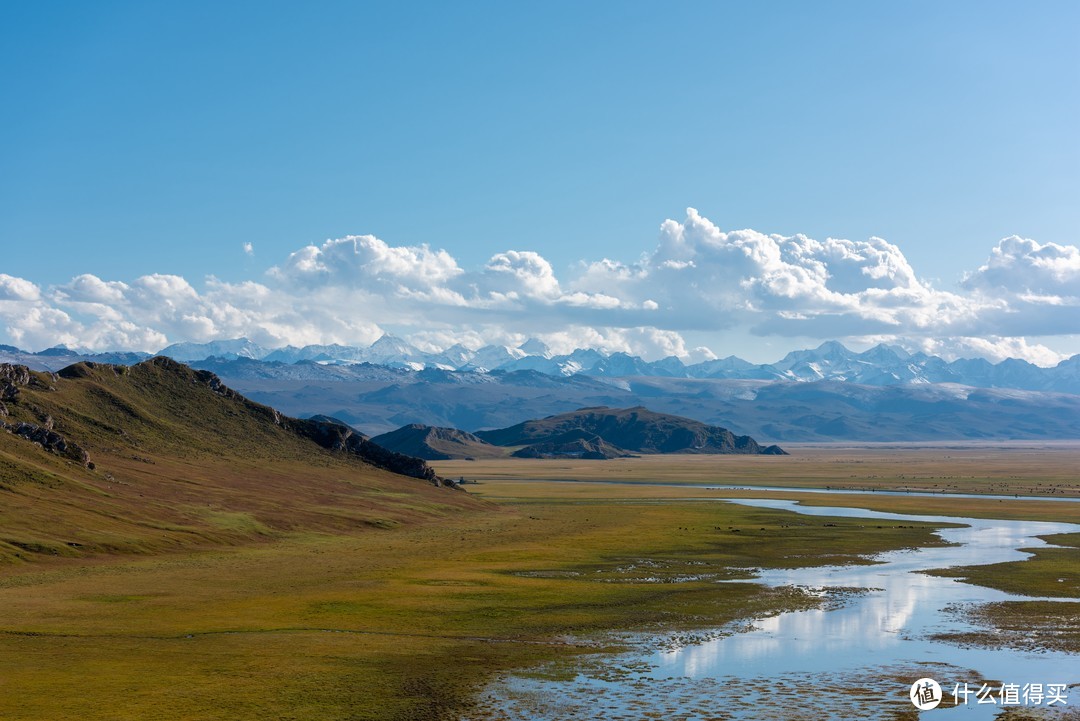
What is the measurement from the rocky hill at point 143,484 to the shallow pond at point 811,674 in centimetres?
6366

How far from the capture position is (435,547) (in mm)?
117625

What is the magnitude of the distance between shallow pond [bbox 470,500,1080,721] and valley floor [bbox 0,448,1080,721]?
143 inches

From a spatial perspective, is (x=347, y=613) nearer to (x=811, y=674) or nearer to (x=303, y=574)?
(x=303, y=574)

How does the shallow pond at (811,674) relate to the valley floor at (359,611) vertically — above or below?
above

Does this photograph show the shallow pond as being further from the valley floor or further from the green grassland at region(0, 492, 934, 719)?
the green grassland at region(0, 492, 934, 719)

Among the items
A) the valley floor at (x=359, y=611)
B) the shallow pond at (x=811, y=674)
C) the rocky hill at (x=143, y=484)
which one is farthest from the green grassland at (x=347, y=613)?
the rocky hill at (x=143, y=484)

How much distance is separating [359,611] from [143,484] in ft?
262

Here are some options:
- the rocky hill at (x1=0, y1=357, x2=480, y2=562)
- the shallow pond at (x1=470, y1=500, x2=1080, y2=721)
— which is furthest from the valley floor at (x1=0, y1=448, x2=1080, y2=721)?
the rocky hill at (x1=0, y1=357, x2=480, y2=562)

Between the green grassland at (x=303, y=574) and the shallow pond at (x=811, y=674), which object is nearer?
the shallow pond at (x=811, y=674)

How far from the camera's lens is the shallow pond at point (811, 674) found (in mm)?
46625

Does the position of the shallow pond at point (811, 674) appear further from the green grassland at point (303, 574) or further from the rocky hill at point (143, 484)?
the rocky hill at point (143, 484)

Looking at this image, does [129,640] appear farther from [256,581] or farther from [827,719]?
[827,719]

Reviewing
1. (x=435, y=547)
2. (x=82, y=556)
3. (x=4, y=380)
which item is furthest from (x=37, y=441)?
(x=435, y=547)

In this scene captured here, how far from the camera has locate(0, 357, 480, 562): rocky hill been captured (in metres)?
108
